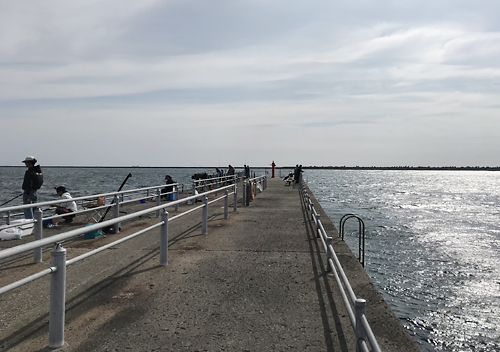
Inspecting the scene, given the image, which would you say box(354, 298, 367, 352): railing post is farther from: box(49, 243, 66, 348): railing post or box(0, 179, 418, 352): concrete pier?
box(49, 243, 66, 348): railing post

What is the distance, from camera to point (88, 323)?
4047 millimetres

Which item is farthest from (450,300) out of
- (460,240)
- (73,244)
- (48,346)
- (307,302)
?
(460,240)

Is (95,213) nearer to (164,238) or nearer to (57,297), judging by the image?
(164,238)

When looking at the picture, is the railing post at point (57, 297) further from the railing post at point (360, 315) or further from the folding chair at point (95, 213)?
the folding chair at point (95, 213)

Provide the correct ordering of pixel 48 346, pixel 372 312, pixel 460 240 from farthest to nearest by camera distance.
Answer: pixel 460 240
pixel 372 312
pixel 48 346

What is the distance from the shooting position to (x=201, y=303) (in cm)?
465

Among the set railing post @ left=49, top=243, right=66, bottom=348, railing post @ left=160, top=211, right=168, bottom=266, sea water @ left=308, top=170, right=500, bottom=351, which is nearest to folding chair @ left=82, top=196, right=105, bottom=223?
railing post @ left=160, top=211, right=168, bottom=266

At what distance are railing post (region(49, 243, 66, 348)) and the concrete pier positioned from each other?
14 cm

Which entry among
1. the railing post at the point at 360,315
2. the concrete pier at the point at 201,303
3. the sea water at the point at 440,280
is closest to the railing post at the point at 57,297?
the concrete pier at the point at 201,303

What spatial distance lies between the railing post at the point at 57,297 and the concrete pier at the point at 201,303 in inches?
5.6

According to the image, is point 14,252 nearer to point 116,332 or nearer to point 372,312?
point 116,332

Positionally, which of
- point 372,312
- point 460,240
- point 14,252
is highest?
point 14,252

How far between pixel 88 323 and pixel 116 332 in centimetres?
41

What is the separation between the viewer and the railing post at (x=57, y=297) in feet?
11.2
